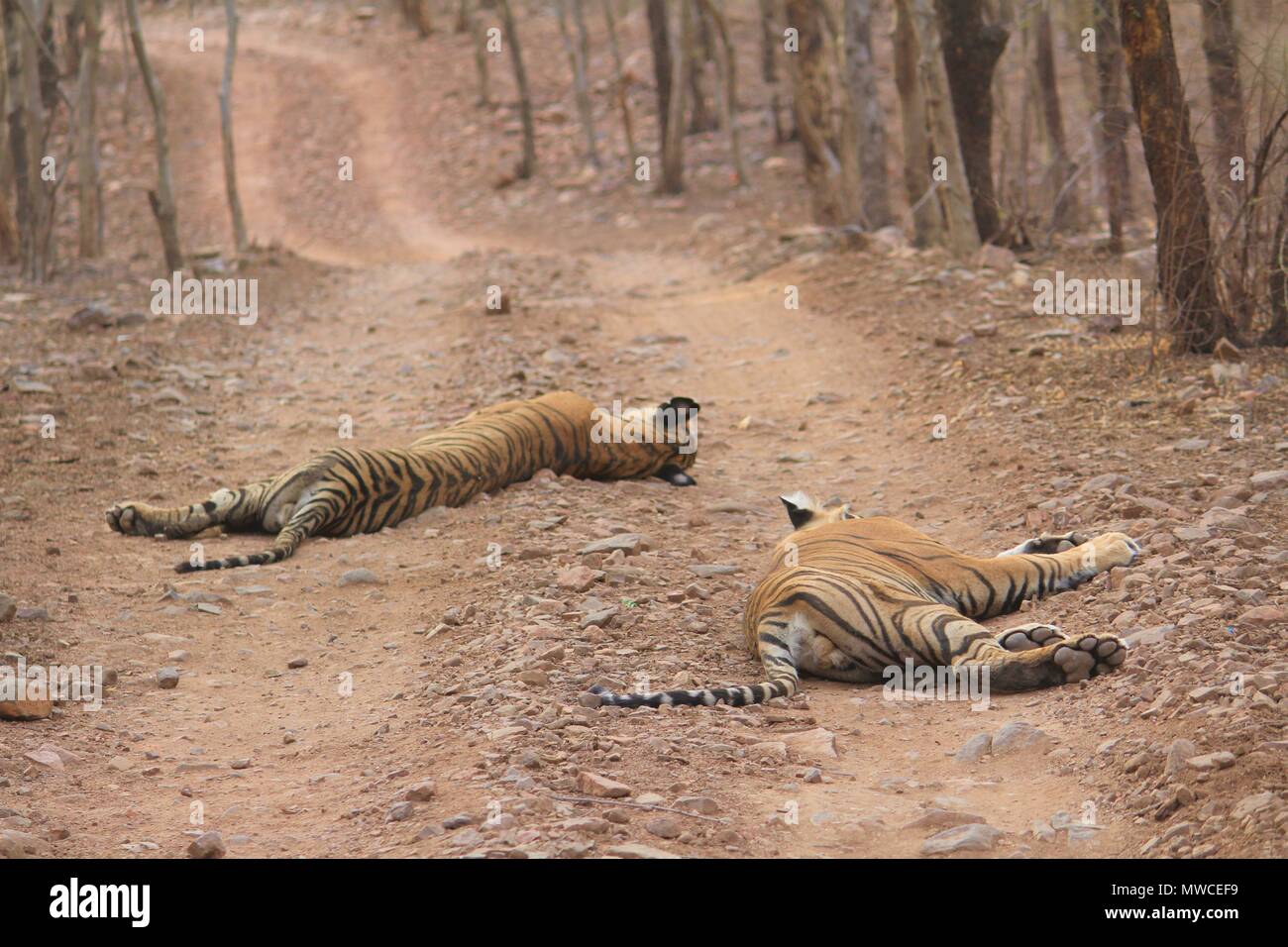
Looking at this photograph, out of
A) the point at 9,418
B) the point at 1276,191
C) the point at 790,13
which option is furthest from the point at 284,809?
the point at 790,13

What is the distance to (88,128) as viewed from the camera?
19469mm

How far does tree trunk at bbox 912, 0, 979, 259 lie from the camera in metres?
13.7

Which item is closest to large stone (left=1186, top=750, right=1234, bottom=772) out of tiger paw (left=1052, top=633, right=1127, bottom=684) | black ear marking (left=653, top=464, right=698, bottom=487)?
tiger paw (left=1052, top=633, right=1127, bottom=684)

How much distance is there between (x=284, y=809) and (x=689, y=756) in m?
1.35

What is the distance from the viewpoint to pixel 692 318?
14.6 meters

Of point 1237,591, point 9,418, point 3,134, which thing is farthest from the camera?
point 3,134

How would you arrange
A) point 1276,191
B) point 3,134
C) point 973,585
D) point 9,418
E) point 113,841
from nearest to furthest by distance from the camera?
point 113,841, point 973,585, point 1276,191, point 9,418, point 3,134

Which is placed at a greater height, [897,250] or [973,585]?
[897,250]

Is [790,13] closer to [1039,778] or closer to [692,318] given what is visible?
[692,318]

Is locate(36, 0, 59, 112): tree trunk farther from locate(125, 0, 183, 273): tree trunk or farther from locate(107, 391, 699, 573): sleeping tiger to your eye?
locate(107, 391, 699, 573): sleeping tiger

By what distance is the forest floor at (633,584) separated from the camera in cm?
436

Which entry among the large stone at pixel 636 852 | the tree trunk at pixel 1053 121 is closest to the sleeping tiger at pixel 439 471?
the large stone at pixel 636 852

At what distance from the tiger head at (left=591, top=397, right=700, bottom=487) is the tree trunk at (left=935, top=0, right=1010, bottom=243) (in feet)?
22.1

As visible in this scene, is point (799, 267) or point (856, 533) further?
point (799, 267)
